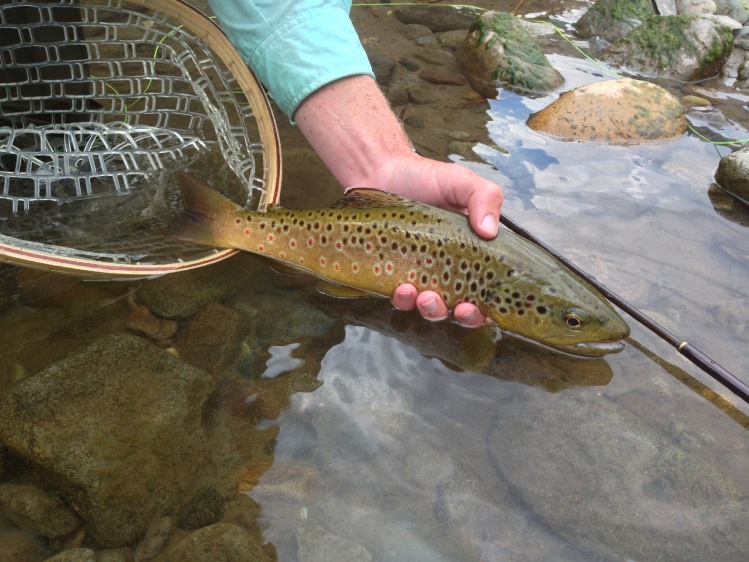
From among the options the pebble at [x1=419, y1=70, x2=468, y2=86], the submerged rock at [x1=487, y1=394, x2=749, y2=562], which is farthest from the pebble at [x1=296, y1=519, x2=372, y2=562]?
the pebble at [x1=419, y1=70, x2=468, y2=86]

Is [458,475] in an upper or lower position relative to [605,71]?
lower

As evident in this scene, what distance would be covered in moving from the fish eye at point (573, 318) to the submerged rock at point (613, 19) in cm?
501

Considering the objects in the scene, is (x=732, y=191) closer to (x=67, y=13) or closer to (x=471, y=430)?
(x=471, y=430)

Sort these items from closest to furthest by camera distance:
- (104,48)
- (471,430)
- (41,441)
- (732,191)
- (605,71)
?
(41,441) < (471,430) < (732,191) < (104,48) < (605,71)

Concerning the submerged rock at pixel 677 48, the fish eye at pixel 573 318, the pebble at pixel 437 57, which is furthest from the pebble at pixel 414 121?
the fish eye at pixel 573 318

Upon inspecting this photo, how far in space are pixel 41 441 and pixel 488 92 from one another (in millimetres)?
4711

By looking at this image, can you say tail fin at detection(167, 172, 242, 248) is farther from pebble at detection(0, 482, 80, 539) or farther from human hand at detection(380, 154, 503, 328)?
pebble at detection(0, 482, 80, 539)

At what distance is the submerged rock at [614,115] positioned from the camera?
5074 millimetres

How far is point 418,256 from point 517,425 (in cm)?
92

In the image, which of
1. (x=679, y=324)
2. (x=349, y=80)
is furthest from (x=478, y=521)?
(x=349, y=80)

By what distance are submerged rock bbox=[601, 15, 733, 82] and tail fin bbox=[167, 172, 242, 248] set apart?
15.7ft

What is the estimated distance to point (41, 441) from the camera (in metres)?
2.49

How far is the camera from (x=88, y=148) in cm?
386

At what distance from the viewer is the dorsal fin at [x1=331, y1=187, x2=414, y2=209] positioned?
10.6 feet
